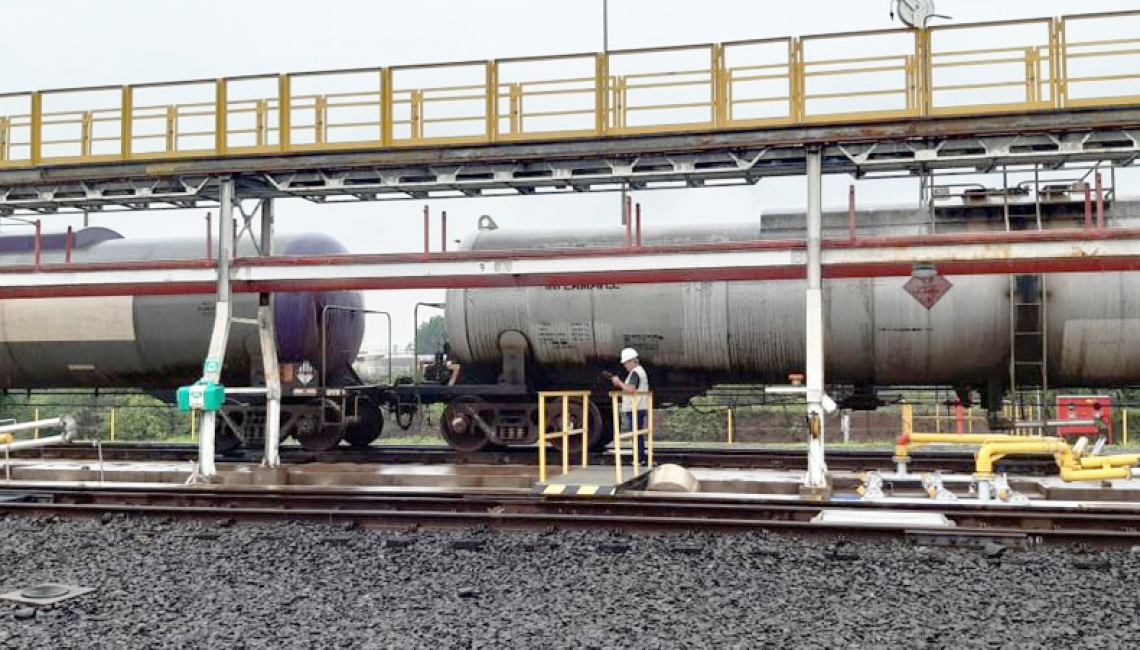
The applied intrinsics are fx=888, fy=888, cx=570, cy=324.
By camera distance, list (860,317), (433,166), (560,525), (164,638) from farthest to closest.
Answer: (860,317)
(433,166)
(560,525)
(164,638)

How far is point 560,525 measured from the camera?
8211mm

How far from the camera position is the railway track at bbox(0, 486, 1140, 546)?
755cm

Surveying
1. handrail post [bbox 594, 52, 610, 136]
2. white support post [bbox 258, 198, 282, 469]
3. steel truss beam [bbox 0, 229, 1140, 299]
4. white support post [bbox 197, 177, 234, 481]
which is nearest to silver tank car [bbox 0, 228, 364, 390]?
white support post [bbox 258, 198, 282, 469]

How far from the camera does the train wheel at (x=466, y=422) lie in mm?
14088

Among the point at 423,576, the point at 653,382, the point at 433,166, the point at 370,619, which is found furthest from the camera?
the point at 653,382

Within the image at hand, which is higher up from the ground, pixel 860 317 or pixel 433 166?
pixel 433 166

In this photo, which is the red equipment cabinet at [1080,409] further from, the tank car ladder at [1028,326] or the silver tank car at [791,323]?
the tank car ladder at [1028,326]

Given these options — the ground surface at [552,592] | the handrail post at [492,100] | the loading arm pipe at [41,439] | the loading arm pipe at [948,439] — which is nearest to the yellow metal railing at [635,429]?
the ground surface at [552,592]

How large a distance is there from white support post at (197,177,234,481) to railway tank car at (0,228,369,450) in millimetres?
2476

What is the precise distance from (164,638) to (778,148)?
832 cm

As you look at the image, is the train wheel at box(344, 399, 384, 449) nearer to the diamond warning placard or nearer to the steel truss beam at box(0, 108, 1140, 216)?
the steel truss beam at box(0, 108, 1140, 216)

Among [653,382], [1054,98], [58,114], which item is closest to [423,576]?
[653,382]

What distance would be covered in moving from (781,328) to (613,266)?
3.44 m

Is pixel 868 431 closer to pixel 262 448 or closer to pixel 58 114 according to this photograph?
pixel 262 448
